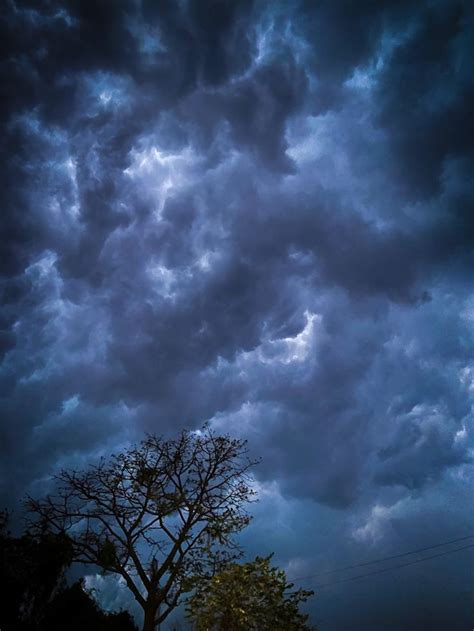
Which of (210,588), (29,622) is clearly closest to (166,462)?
(210,588)

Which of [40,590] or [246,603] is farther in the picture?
[40,590]

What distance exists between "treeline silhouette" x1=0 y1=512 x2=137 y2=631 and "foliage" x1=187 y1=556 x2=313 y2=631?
19.2 metres

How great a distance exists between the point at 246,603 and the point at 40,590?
2490 cm

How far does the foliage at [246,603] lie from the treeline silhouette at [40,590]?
1923 cm

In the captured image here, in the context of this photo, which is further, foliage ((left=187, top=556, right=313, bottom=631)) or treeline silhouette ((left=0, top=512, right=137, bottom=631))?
treeline silhouette ((left=0, top=512, right=137, bottom=631))

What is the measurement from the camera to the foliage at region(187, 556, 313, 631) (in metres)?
9.48

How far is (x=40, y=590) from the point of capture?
26.6 m

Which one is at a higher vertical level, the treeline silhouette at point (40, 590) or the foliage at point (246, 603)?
the treeline silhouette at point (40, 590)

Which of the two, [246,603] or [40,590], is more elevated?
[40,590]

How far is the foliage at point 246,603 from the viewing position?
948 centimetres

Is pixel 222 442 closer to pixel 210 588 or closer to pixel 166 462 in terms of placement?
pixel 166 462

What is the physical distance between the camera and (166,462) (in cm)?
2275

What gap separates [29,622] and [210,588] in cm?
2380

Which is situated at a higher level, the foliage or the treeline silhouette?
the treeline silhouette
